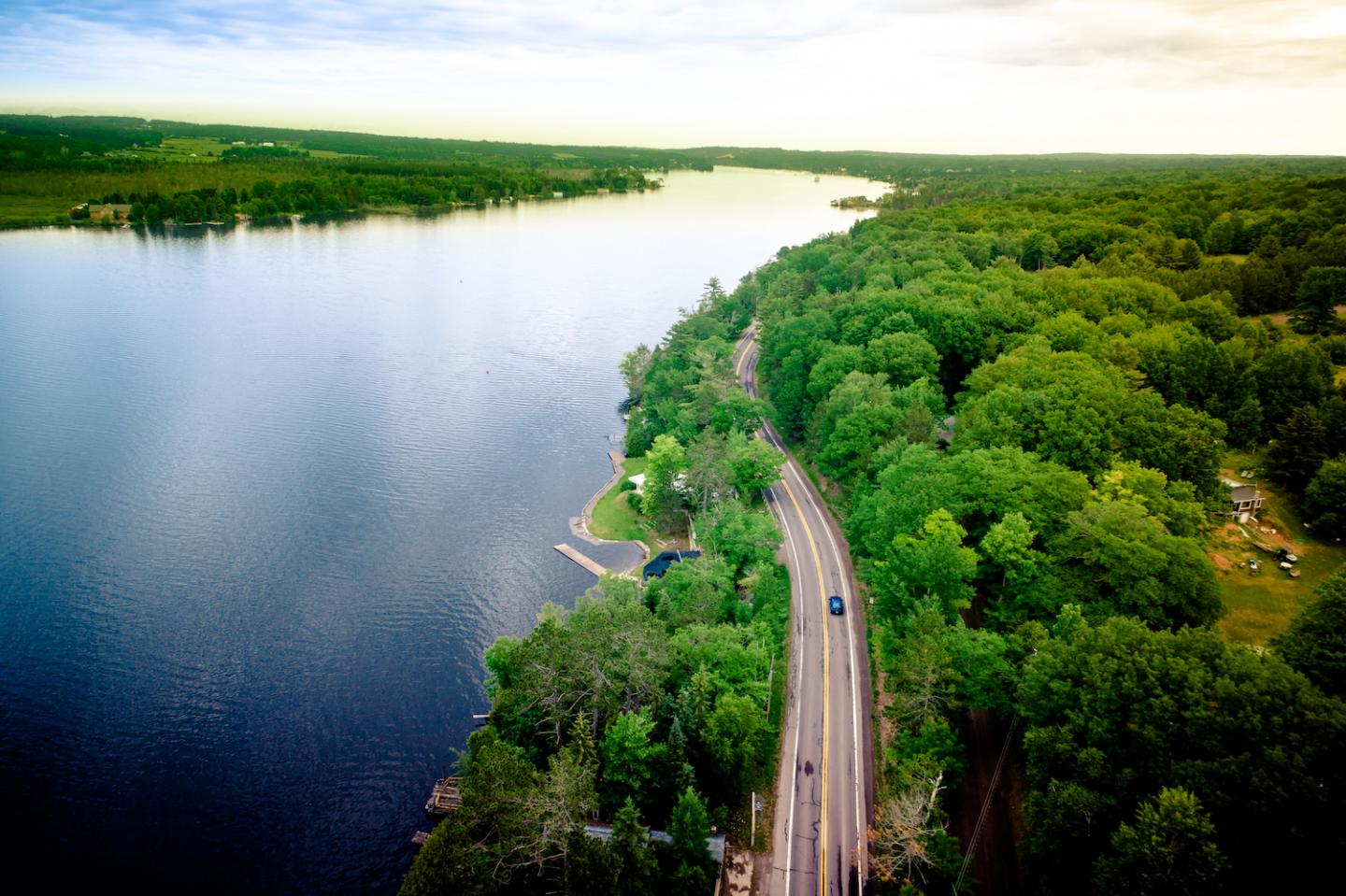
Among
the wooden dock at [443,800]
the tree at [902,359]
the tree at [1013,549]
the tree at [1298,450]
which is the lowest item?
the wooden dock at [443,800]

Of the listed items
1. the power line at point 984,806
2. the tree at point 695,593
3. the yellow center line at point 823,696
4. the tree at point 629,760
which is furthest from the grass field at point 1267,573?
the tree at point 629,760

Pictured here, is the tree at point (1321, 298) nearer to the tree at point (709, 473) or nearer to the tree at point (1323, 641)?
the tree at point (1323, 641)

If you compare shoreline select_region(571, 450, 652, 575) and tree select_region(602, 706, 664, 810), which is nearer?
tree select_region(602, 706, 664, 810)

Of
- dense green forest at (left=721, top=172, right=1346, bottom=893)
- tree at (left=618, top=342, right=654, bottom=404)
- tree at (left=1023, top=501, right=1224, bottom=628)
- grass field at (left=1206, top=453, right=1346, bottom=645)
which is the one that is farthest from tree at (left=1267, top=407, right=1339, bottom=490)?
tree at (left=618, top=342, right=654, bottom=404)

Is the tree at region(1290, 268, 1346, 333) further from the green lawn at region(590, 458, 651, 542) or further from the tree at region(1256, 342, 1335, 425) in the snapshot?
the green lawn at region(590, 458, 651, 542)

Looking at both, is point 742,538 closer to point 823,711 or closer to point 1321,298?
point 823,711

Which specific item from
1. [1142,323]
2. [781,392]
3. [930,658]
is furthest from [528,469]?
[1142,323]

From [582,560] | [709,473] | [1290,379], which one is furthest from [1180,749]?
[1290,379]
